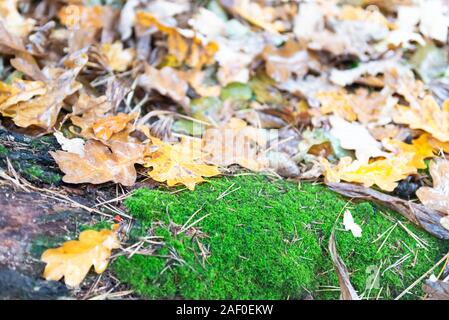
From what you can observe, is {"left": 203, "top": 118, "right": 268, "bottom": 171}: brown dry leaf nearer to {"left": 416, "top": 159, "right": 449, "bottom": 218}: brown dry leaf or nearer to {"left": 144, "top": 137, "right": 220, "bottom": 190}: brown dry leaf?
{"left": 144, "top": 137, "right": 220, "bottom": 190}: brown dry leaf

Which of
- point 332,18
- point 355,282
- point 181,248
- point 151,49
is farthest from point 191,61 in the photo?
point 355,282

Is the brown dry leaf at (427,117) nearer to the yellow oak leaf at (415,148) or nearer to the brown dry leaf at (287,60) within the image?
the yellow oak leaf at (415,148)

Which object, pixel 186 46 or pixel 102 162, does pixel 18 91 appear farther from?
pixel 186 46

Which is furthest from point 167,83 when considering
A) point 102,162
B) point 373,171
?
point 373,171

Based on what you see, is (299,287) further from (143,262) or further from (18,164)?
(18,164)

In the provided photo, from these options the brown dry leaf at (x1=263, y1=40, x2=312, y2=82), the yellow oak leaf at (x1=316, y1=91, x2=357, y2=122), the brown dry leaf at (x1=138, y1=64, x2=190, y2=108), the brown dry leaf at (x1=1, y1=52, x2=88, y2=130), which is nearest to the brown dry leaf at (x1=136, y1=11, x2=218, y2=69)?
the brown dry leaf at (x1=138, y1=64, x2=190, y2=108)

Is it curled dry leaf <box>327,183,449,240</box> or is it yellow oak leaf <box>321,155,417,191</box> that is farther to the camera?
yellow oak leaf <box>321,155,417,191</box>
